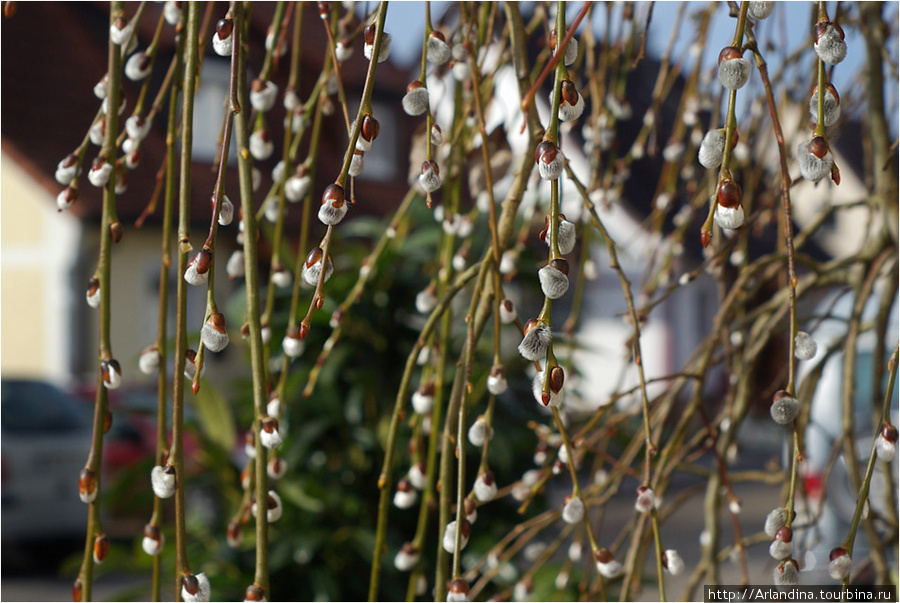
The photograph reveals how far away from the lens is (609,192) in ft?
3.53

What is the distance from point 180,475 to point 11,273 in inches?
233

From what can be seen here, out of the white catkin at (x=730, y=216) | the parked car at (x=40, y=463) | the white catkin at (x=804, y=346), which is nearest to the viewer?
the white catkin at (x=730, y=216)

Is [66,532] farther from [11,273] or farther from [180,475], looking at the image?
[180,475]

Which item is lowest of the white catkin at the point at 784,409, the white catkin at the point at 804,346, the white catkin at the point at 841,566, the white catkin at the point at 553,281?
the white catkin at the point at 841,566

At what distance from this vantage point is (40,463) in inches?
150

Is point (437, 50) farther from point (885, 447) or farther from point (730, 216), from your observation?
point (885, 447)

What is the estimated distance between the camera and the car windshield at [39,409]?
3.88m

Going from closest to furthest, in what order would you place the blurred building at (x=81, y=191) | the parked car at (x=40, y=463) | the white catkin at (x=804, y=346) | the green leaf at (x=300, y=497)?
1. the white catkin at (x=804, y=346)
2. the green leaf at (x=300, y=497)
3. the parked car at (x=40, y=463)
4. the blurred building at (x=81, y=191)

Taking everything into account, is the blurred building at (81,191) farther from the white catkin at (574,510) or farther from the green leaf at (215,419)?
the white catkin at (574,510)

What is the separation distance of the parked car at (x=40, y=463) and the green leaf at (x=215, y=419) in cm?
243

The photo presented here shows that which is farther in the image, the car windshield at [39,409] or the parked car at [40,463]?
the car windshield at [39,409]

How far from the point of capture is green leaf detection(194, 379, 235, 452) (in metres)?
1.59

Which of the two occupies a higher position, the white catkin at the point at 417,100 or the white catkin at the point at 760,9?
the white catkin at the point at 760,9

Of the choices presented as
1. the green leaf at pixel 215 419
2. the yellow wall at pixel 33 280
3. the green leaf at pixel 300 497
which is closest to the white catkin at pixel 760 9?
the green leaf at pixel 300 497
